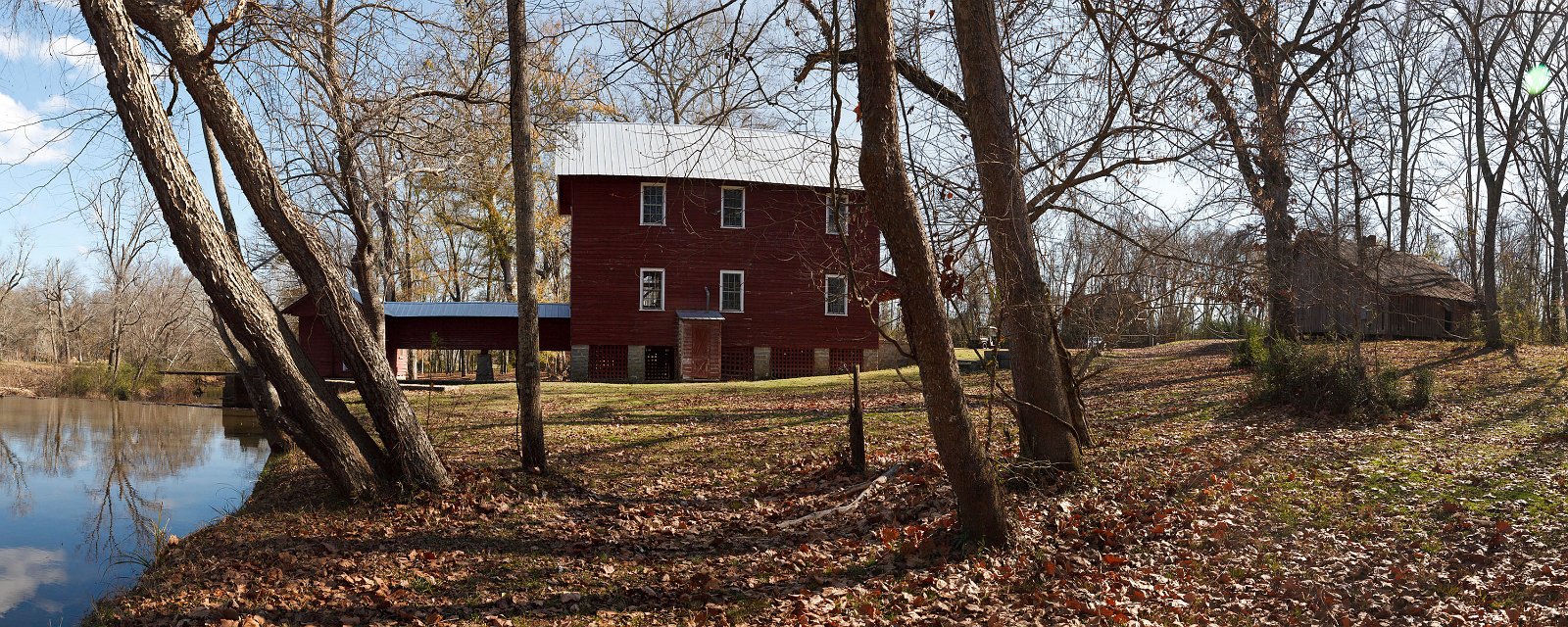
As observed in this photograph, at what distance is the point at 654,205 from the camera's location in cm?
2669

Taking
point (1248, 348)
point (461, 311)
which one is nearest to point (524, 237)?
point (1248, 348)

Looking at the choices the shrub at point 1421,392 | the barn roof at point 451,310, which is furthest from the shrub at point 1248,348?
Result: the barn roof at point 451,310

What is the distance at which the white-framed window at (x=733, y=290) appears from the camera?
2705cm

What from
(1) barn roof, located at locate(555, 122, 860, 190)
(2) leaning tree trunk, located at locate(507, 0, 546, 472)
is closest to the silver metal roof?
(1) barn roof, located at locate(555, 122, 860, 190)

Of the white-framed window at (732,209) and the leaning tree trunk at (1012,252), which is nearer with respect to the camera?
the leaning tree trunk at (1012,252)

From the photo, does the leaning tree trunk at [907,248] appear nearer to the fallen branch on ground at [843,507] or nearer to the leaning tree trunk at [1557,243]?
the fallen branch on ground at [843,507]

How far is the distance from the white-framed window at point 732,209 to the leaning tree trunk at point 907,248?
21.1 m

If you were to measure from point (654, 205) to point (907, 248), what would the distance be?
21364 millimetres

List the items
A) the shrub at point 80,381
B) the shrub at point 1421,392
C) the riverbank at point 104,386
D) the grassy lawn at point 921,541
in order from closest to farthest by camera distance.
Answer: the grassy lawn at point 921,541
the shrub at point 1421,392
the riverbank at point 104,386
the shrub at point 80,381

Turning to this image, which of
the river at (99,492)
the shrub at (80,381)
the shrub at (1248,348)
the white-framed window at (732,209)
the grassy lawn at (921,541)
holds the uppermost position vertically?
the white-framed window at (732,209)

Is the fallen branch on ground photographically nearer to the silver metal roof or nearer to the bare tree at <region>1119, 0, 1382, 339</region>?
the bare tree at <region>1119, 0, 1382, 339</region>

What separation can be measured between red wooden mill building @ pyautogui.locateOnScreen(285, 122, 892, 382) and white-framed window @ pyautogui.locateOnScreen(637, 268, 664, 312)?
0.10 feet

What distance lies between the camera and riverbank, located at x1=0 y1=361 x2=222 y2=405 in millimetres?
28984

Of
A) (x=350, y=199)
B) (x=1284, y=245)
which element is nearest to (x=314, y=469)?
(x=350, y=199)
